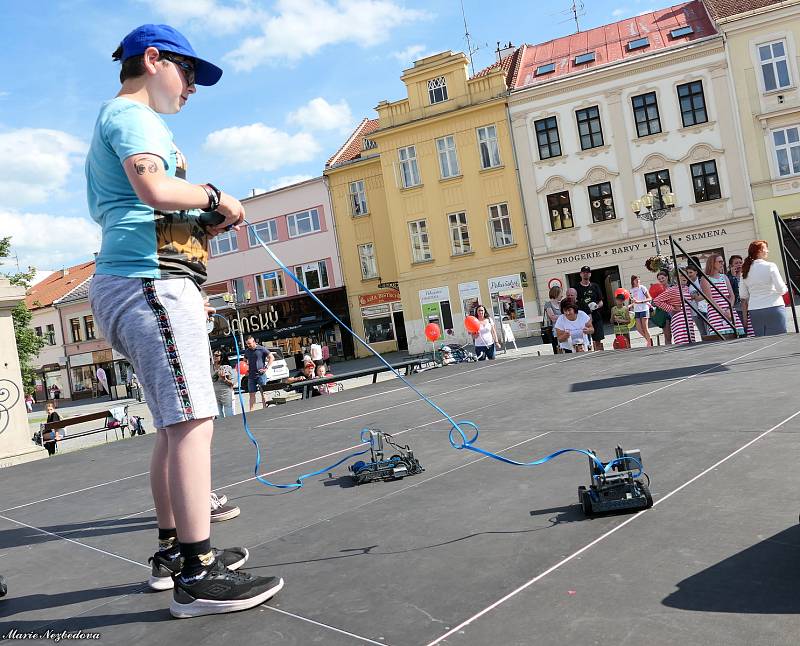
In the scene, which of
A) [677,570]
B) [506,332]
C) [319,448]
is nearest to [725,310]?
[319,448]

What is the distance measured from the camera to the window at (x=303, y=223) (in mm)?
39312

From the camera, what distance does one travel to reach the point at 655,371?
6516 mm

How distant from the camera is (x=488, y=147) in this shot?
31703mm

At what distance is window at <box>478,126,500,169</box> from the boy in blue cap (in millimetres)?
30144

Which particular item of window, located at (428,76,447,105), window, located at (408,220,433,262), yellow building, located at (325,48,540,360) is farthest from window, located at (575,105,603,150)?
window, located at (408,220,433,262)

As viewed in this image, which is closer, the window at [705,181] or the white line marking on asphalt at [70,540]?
the white line marking on asphalt at [70,540]

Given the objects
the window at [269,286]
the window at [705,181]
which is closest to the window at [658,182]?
the window at [705,181]

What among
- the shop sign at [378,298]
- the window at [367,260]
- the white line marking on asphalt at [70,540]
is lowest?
the white line marking on asphalt at [70,540]

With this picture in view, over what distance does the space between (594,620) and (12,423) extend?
804 cm

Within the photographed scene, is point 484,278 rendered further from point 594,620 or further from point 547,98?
point 594,620

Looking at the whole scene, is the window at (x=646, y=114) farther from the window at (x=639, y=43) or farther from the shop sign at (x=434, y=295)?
the shop sign at (x=434, y=295)

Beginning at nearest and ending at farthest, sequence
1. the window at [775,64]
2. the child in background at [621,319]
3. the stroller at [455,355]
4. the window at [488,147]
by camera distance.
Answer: the child in background at [621,319] < the stroller at [455,355] < the window at [775,64] < the window at [488,147]

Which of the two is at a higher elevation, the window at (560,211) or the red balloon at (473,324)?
the window at (560,211)

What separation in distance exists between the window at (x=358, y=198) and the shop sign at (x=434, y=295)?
687cm
